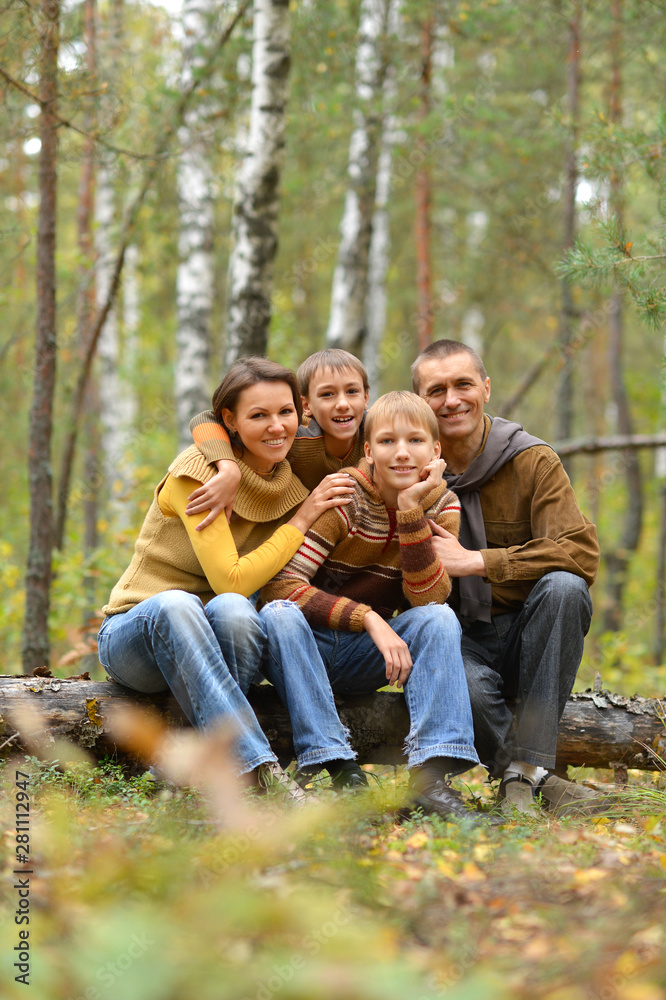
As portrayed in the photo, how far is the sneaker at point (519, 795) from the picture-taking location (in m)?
3.00

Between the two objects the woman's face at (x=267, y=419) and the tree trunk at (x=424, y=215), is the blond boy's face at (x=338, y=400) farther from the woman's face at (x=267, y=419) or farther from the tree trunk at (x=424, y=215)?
the tree trunk at (x=424, y=215)

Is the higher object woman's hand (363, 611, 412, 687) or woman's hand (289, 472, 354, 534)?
woman's hand (289, 472, 354, 534)

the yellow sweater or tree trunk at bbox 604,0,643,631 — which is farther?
tree trunk at bbox 604,0,643,631

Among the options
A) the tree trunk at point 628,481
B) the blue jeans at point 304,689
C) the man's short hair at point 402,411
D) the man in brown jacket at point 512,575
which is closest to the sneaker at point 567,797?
the man in brown jacket at point 512,575

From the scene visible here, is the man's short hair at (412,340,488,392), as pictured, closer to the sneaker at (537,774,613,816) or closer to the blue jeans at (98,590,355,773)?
the blue jeans at (98,590,355,773)

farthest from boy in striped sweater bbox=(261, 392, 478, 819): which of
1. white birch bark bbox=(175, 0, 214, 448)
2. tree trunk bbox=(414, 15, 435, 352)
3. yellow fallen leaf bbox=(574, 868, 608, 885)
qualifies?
tree trunk bbox=(414, 15, 435, 352)

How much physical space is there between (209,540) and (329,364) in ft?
3.00

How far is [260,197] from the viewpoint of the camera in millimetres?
4977

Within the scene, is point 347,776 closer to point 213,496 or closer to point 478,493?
point 213,496

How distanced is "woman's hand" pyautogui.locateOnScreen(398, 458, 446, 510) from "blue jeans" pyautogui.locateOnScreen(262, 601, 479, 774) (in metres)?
0.40

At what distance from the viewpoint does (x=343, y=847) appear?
6.97 feet

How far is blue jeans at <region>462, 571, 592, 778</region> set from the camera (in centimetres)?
311

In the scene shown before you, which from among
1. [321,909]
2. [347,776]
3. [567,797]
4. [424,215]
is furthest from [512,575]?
[424,215]

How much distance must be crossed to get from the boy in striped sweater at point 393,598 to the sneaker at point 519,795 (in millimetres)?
293
